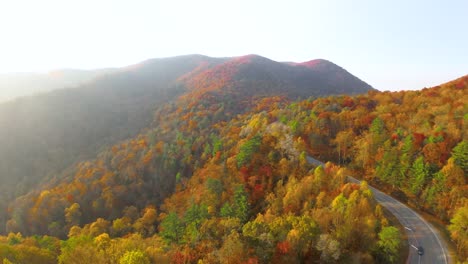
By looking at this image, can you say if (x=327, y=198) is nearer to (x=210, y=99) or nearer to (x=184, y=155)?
(x=184, y=155)

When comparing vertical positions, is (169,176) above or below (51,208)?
above

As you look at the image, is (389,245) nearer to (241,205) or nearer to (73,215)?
(241,205)

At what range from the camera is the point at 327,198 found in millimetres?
55656

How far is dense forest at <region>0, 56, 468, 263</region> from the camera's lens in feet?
141

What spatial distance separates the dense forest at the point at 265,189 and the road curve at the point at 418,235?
231 centimetres

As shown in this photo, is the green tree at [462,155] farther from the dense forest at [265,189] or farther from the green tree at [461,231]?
the green tree at [461,231]

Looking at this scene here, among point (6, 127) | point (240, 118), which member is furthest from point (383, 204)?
point (6, 127)

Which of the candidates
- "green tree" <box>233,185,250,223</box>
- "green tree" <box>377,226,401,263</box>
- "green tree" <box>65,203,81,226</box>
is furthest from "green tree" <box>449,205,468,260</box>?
"green tree" <box>65,203,81,226</box>

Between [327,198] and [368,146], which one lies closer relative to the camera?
[327,198]

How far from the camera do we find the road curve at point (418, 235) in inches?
1777

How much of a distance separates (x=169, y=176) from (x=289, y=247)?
76.9 metres

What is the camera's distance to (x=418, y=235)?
50750 millimetres

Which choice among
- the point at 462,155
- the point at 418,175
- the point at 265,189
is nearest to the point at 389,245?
the point at 418,175

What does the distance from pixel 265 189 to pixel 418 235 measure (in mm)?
30984
